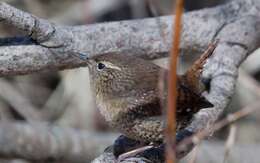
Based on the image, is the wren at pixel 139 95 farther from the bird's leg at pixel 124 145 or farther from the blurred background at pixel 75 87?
the blurred background at pixel 75 87

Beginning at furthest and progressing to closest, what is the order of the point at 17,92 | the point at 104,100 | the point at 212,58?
the point at 17,92 < the point at 212,58 < the point at 104,100

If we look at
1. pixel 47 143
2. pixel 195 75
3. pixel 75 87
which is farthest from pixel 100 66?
pixel 75 87

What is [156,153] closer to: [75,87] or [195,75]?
[195,75]

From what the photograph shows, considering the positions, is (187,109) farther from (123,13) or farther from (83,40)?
(123,13)

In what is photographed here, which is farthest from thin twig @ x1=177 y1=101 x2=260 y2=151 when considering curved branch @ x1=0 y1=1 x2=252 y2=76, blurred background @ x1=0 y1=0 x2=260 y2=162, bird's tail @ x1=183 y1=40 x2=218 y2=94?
blurred background @ x1=0 y1=0 x2=260 y2=162

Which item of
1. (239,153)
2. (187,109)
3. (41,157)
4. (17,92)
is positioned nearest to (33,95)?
(17,92)

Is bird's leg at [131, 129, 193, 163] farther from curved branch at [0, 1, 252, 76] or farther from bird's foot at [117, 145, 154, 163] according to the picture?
curved branch at [0, 1, 252, 76]
